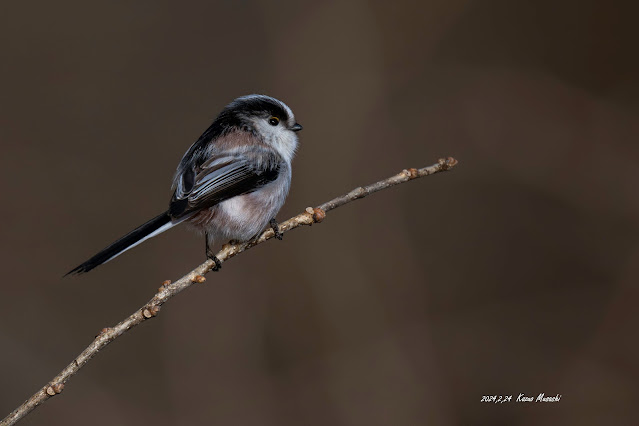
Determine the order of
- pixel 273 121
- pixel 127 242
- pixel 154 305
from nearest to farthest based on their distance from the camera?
pixel 154 305, pixel 127 242, pixel 273 121

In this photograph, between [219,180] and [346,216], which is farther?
[346,216]

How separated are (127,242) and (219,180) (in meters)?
0.51

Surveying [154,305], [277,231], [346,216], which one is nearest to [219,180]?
[277,231]

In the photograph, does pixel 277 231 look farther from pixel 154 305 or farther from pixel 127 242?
pixel 154 305

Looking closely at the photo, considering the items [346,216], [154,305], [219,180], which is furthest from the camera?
[346,216]

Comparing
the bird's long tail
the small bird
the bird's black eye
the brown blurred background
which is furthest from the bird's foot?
the brown blurred background

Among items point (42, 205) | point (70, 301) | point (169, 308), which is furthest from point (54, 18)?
point (169, 308)

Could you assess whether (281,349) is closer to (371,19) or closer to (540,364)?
(540,364)

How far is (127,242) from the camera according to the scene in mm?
1975

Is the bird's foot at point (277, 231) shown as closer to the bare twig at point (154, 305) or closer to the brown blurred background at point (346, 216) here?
the bare twig at point (154, 305)

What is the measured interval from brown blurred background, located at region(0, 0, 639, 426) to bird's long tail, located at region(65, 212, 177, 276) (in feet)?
4.84

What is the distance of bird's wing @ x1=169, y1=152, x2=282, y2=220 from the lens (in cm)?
225

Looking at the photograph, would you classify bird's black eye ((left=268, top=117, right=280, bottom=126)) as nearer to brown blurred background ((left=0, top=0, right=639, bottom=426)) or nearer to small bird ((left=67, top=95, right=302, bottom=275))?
small bird ((left=67, top=95, right=302, bottom=275))

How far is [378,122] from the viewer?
151 inches
